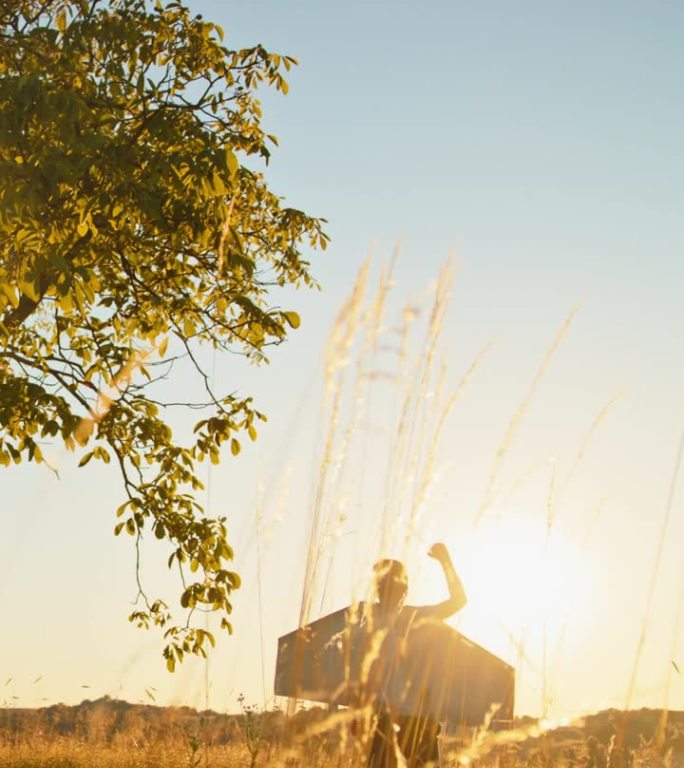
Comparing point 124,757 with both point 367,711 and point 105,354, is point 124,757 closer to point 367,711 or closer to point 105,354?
point 105,354

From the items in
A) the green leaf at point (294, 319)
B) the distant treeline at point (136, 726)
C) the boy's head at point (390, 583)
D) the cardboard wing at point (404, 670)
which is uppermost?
the green leaf at point (294, 319)

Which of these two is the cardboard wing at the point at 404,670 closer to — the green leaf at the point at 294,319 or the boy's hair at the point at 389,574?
the boy's hair at the point at 389,574

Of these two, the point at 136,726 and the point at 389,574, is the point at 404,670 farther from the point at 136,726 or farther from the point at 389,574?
the point at 136,726

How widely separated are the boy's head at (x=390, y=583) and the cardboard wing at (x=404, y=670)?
10 cm

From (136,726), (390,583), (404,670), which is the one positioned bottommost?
(136,726)

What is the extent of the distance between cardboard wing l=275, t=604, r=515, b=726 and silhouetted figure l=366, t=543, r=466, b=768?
1 centimetres

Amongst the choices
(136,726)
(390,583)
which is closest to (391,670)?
(390,583)

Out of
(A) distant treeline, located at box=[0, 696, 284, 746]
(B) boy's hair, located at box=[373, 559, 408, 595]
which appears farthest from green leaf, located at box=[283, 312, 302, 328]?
(B) boy's hair, located at box=[373, 559, 408, 595]

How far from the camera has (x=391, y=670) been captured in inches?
117

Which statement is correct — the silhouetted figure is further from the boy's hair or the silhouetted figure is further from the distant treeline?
the distant treeline

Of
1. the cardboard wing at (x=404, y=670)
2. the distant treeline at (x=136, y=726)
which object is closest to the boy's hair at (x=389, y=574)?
the cardboard wing at (x=404, y=670)

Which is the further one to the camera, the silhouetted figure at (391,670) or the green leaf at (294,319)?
the green leaf at (294,319)

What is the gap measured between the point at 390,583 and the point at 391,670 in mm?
317

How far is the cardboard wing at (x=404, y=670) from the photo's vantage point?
9.34 ft
